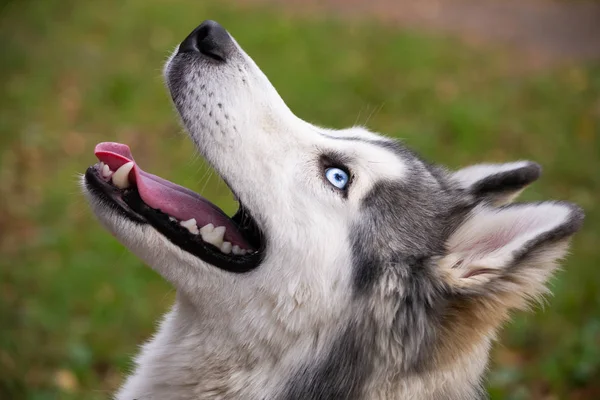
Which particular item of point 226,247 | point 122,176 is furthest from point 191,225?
point 122,176

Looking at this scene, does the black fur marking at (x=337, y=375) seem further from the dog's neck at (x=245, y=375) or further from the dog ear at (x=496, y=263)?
the dog ear at (x=496, y=263)

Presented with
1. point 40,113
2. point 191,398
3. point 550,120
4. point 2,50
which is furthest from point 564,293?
point 2,50

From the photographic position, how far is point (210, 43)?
297 centimetres

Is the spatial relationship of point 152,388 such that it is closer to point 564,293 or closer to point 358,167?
point 358,167

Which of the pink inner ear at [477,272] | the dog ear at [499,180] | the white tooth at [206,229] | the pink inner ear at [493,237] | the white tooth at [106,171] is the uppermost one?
the dog ear at [499,180]

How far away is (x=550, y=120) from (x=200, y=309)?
696cm

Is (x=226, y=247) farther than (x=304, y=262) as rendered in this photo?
Yes

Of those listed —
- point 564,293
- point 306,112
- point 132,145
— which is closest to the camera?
point 564,293

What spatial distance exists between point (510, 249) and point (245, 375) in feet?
3.67

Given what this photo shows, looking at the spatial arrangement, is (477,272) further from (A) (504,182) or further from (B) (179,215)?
(B) (179,215)

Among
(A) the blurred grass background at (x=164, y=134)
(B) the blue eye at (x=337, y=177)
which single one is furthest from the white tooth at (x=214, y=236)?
(A) the blurred grass background at (x=164, y=134)

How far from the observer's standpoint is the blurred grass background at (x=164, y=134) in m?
4.97

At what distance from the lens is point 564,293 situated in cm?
577

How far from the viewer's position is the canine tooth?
282cm
